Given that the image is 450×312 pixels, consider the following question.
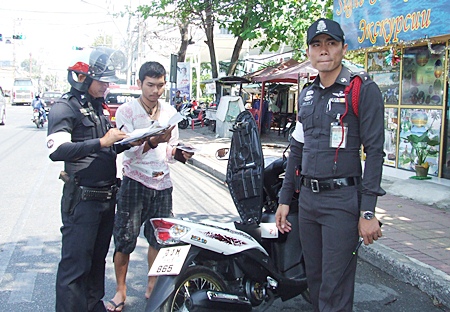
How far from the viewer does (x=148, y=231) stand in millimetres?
3719

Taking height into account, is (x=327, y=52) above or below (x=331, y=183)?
above

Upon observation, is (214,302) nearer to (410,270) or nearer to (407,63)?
(410,270)

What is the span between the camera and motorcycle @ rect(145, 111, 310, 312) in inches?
113

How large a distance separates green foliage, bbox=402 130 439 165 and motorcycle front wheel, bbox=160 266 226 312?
6219mm

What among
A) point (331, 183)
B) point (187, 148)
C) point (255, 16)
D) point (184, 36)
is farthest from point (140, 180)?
point (184, 36)

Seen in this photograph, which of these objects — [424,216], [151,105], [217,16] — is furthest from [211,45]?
[151,105]

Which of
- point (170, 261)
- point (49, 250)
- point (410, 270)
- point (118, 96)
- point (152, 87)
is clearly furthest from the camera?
point (118, 96)

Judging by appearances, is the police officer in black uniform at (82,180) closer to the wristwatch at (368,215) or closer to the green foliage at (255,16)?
the wristwatch at (368,215)

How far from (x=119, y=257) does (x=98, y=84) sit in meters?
1.41

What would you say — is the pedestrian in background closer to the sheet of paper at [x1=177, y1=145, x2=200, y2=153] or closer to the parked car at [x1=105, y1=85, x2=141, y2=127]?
the sheet of paper at [x1=177, y1=145, x2=200, y2=153]

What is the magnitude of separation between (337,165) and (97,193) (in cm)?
149

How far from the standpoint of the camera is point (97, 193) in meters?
2.99

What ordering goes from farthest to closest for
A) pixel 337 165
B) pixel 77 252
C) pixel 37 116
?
pixel 37 116 → pixel 77 252 → pixel 337 165

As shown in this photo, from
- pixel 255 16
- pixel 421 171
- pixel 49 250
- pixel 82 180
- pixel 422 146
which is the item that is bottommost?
pixel 49 250
